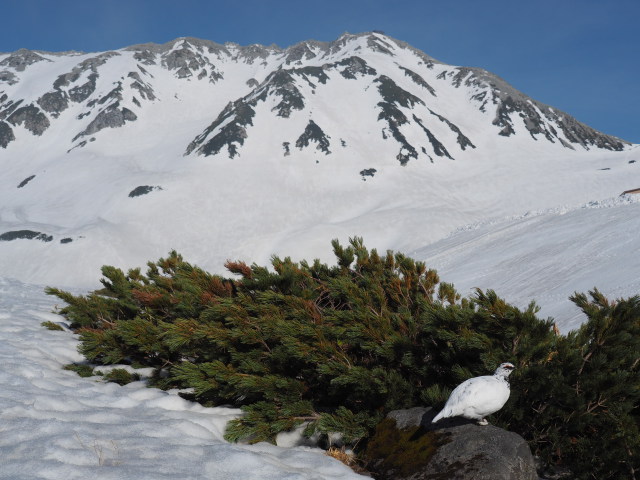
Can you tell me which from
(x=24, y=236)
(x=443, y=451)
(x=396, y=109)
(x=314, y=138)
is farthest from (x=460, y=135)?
(x=443, y=451)

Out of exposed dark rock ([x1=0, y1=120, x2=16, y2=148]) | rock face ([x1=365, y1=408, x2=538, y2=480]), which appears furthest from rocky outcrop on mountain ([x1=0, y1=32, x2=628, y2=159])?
rock face ([x1=365, y1=408, x2=538, y2=480])

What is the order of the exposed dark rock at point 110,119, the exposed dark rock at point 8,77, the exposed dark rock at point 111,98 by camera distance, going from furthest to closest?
the exposed dark rock at point 8,77 < the exposed dark rock at point 111,98 < the exposed dark rock at point 110,119

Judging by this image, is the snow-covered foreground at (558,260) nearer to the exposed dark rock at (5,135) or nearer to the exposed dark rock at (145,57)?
the exposed dark rock at (5,135)

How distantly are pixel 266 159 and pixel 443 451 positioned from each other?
2967 inches

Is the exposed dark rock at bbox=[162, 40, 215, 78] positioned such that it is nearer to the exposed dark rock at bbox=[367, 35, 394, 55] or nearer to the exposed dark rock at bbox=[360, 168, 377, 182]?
the exposed dark rock at bbox=[367, 35, 394, 55]

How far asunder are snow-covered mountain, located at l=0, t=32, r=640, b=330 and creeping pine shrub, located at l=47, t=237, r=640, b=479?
1644 inches

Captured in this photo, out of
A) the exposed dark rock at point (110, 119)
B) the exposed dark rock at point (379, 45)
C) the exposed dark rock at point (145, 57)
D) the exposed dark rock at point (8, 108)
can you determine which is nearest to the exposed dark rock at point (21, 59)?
the exposed dark rock at point (8, 108)

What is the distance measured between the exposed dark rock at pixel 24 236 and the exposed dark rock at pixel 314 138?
41.7m

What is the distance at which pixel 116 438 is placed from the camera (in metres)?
3.99

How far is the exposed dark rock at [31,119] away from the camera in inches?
4252

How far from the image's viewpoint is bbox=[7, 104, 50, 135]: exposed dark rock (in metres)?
108

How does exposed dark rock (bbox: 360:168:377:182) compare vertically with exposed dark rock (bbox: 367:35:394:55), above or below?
below

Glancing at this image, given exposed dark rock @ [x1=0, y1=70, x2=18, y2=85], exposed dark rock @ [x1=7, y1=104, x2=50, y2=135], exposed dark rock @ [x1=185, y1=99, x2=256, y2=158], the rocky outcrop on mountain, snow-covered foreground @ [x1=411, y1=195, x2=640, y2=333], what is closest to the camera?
snow-covered foreground @ [x1=411, y1=195, x2=640, y2=333]

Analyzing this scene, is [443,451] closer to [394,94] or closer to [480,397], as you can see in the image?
[480,397]
